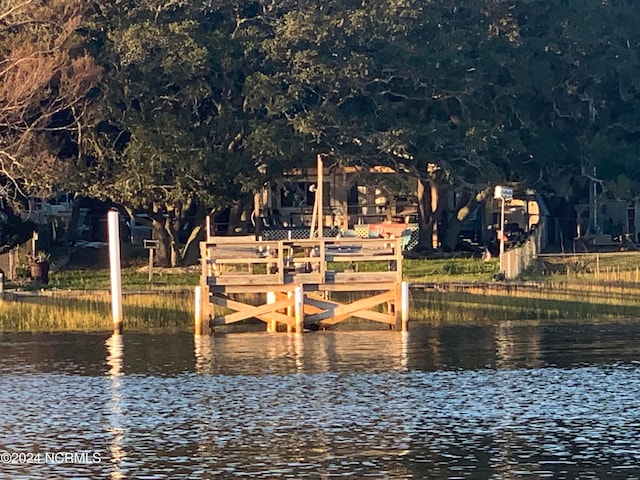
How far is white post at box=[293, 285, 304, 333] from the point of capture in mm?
34594

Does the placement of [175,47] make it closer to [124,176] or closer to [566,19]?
[124,176]

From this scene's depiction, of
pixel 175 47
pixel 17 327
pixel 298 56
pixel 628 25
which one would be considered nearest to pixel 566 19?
pixel 628 25

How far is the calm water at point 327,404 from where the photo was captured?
1991 cm

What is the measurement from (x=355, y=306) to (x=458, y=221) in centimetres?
1971

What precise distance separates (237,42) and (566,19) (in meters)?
13.7

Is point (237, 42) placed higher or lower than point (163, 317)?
higher

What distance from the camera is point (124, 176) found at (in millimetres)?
44531

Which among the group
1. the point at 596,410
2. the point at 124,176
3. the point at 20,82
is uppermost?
the point at 20,82

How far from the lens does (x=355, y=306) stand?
3519cm

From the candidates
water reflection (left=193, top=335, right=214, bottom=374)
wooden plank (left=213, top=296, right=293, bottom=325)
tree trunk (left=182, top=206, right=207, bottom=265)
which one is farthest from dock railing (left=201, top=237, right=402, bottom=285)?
tree trunk (left=182, top=206, right=207, bottom=265)

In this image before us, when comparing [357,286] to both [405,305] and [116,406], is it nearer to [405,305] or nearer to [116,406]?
[405,305]

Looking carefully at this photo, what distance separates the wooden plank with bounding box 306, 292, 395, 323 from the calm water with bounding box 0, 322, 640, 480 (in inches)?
21.2

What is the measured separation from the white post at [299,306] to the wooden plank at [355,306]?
594 millimetres

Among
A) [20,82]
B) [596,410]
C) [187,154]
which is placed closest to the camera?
[596,410]
